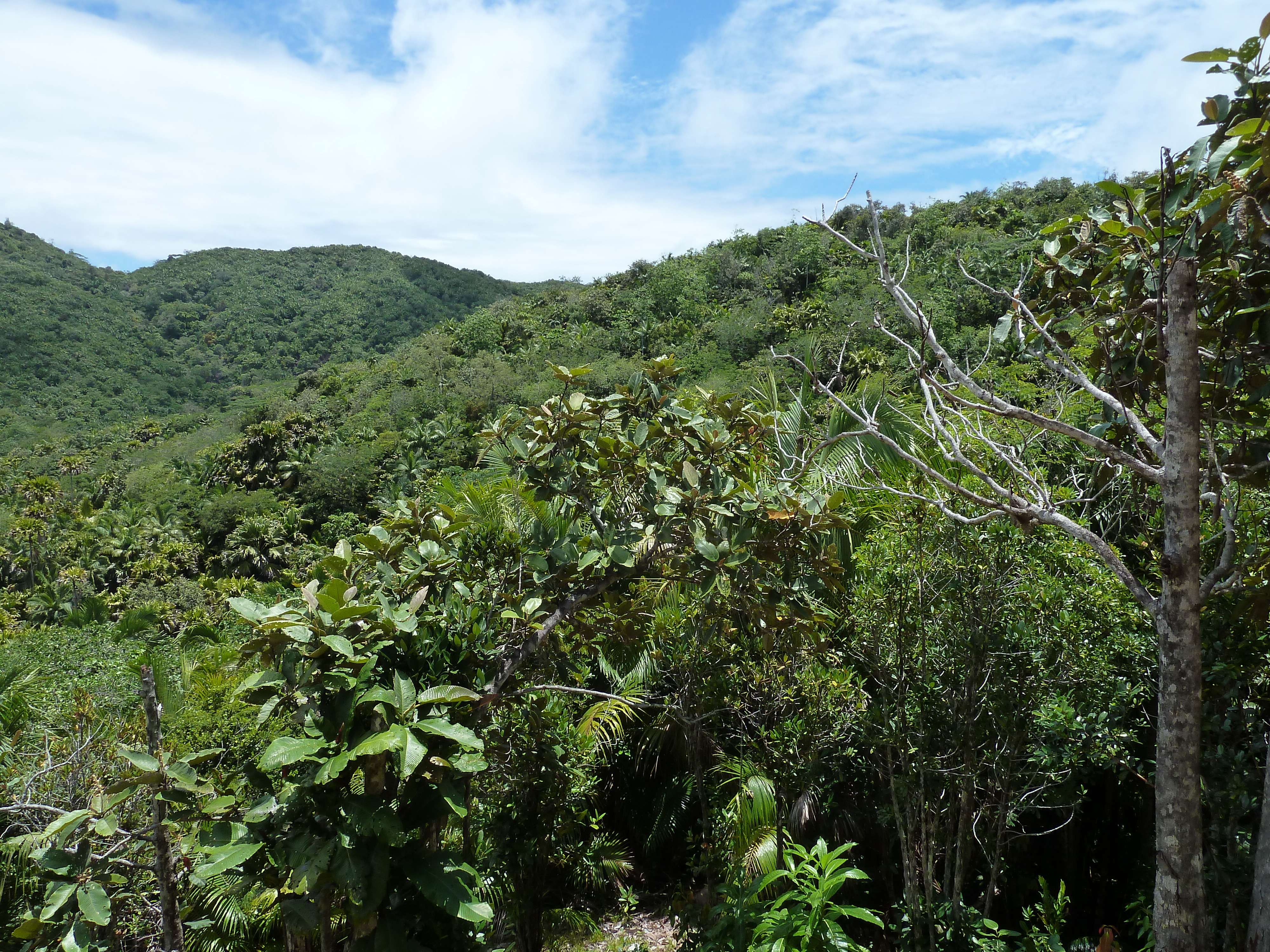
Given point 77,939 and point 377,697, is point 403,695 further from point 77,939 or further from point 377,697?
point 77,939

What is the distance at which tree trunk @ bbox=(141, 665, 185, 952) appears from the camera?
245 cm

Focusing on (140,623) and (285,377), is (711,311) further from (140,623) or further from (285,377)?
(285,377)

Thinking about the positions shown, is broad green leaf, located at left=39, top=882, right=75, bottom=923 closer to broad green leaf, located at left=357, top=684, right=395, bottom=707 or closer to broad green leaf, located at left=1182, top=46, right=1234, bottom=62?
broad green leaf, located at left=357, top=684, right=395, bottom=707

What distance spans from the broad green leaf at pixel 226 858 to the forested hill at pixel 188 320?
224ft

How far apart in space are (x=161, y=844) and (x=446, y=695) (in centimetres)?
104

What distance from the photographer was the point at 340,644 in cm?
215

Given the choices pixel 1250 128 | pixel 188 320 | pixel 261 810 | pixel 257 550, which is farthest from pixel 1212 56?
pixel 188 320

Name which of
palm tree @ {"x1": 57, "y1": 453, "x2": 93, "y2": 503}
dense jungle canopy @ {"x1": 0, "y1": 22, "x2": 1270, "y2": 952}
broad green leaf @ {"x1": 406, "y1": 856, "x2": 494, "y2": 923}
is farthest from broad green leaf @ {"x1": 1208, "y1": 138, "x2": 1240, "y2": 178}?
palm tree @ {"x1": 57, "y1": 453, "x2": 93, "y2": 503}

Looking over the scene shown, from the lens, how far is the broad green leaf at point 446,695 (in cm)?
230

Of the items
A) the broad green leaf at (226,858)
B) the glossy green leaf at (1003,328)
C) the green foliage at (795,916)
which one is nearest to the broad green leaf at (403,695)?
the broad green leaf at (226,858)

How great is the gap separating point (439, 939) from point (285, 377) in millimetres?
77712

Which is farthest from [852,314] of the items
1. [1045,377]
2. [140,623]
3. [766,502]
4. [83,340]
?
[83,340]

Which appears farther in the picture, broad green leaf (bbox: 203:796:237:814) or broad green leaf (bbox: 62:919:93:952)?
broad green leaf (bbox: 203:796:237:814)

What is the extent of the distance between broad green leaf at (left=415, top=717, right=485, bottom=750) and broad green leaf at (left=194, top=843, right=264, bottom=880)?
566mm
